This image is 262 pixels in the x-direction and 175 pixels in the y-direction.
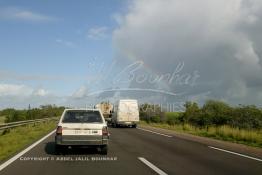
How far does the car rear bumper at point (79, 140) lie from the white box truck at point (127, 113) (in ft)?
89.3

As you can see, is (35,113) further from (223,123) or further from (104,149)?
(104,149)

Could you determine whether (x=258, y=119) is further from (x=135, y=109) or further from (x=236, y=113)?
(x=135, y=109)

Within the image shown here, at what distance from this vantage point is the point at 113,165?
12477 millimetres

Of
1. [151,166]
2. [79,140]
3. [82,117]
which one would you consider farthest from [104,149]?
[151,166]

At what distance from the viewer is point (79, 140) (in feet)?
48.5

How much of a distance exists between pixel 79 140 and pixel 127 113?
27.5 m

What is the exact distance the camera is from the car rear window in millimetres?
15289

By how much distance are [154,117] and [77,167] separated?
70307 mm

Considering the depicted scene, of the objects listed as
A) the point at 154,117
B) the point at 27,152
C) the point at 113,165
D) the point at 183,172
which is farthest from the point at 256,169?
the point at 154,117

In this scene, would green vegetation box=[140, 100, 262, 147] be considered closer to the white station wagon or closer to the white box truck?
the white box truck

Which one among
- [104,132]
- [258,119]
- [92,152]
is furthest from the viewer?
[258,119]

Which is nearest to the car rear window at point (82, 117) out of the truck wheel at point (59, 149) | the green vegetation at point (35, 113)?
the truck wheel at point (59, 149)

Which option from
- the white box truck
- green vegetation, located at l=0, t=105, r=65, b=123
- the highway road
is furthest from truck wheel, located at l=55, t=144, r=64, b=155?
green vegetation, located at l=0, t=105, r=65, b=123

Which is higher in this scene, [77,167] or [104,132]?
[104,132]
